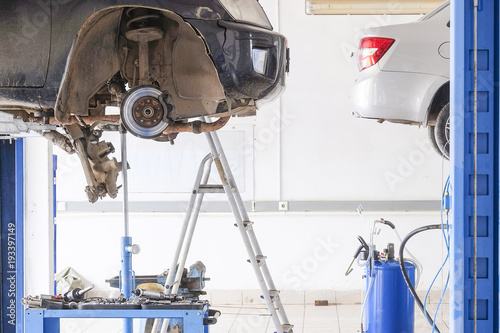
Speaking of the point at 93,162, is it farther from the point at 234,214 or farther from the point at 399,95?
the point at 399,95

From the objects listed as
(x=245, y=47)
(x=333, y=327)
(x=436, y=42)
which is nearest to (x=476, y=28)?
(x=245, y=47)

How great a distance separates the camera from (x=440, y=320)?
5.70 metres

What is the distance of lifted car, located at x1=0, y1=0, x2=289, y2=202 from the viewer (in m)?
3.02

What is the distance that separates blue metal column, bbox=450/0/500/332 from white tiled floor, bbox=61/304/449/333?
3.32 metres

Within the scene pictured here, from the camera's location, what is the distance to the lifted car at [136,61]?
9.91 ft

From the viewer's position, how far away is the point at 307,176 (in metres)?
6.50

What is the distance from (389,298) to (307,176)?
7.05 ft

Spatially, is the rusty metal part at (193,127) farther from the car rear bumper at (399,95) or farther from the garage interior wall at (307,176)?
the garage interior wall at (307,176)

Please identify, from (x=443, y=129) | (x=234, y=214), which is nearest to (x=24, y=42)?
(x=234, y=214)

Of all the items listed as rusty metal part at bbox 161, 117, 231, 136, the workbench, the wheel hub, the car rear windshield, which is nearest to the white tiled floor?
rusty metal part at bbox 161, 117, 231, 136

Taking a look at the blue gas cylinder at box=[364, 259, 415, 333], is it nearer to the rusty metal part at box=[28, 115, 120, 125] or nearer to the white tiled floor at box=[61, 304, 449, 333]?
the white tiled floor at box=[61, 304, 449, 333]

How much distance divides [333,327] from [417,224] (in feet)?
5.05

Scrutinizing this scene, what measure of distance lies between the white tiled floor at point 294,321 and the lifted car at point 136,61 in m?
2.62

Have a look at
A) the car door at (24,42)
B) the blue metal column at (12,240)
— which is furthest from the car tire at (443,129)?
the blue metal column at (12,240)
